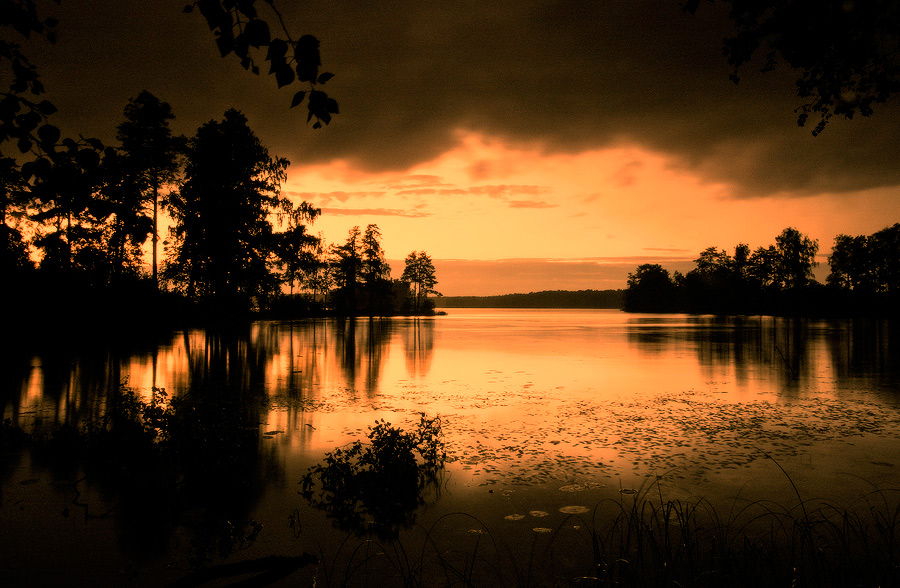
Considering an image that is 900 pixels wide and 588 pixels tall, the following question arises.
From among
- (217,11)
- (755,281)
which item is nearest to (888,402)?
(217,11)

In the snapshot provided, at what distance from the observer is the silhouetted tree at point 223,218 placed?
37781mm

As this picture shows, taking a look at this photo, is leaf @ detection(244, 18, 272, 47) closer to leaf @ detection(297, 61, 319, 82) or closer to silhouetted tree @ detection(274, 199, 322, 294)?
leaf @ detection(297, 61, 319, 82)

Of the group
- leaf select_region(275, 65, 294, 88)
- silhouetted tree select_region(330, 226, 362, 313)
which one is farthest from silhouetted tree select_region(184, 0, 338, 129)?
silhouetted tree select_region(330, 226, 362, 313)

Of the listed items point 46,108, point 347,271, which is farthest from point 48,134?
point 347,271

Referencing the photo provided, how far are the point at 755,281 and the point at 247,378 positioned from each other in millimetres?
134220

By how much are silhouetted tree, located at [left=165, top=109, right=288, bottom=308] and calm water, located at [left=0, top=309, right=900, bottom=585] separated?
52.8 ft

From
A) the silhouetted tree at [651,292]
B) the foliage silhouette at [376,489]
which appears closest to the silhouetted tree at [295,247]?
the foliage silhouette at [376,489]

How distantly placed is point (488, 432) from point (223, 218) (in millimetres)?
33127

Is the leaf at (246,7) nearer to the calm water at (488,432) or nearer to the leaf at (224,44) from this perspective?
the leaf at (224,44)

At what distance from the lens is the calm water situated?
5973mm

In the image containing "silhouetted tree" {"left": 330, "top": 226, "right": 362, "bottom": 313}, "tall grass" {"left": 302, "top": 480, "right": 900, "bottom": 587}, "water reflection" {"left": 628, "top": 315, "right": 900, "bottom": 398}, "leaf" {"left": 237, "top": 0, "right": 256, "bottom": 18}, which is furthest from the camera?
"silhouetted tree" {"left": 330, "top": 226, "right": 362, "bottom": 313}

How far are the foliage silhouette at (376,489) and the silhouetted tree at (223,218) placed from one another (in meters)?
34.1

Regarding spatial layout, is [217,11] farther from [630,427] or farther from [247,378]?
[247,378]

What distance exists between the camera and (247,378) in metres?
17.3
